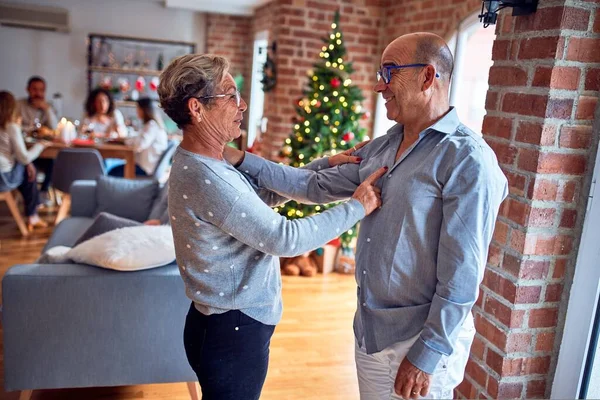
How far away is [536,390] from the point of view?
1.77m

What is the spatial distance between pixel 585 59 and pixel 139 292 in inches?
72.7

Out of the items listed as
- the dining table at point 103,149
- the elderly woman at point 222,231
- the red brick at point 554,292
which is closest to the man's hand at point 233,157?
the elderly woman at point 222,231

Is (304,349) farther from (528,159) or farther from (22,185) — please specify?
(22,185)

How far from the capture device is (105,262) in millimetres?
2102

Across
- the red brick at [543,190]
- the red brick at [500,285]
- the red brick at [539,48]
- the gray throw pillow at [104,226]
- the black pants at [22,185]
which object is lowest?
the black pants at [22,185]

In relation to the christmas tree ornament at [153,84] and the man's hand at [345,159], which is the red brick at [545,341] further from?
the christmas tree ornament at [153,84]

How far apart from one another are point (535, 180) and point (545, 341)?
0.57m

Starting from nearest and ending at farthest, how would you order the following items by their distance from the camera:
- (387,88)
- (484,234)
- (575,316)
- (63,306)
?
(484,234) → (387,88) → (575,316) → (63,306)

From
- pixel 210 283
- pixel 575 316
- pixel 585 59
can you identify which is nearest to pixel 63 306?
pixel 210 283

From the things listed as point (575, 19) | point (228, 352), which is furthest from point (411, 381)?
point (575, 19)

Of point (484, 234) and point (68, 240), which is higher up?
point (484, 234)

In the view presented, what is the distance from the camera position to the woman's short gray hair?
4.37 ft

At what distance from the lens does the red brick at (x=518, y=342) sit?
1.70 meters

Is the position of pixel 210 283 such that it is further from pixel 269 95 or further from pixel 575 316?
pixel 269 95
